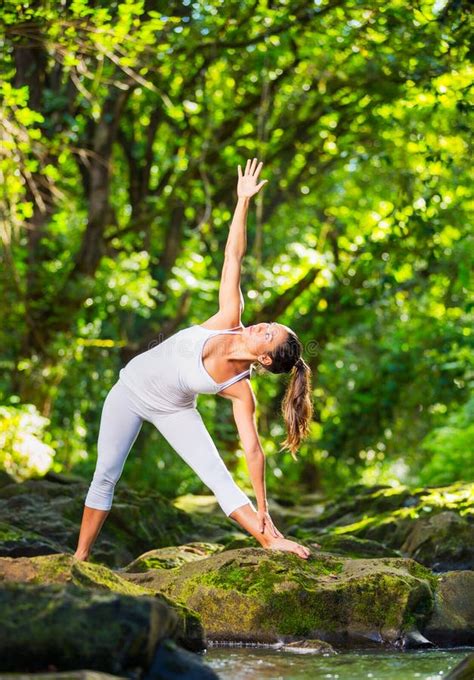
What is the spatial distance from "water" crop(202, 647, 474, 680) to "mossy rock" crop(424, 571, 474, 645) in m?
0.23

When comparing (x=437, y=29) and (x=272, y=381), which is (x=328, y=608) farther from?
(x=272, y=381)

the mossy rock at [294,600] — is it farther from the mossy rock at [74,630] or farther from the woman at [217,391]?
the mossy rock at [74,630]

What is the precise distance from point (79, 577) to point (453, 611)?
101 inches

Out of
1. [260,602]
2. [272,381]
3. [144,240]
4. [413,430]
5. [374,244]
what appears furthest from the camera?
[413,430]

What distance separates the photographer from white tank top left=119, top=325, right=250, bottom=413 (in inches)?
270

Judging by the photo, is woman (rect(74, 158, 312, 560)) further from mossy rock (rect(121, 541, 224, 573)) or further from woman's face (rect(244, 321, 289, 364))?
mossy rock (rect(121, 541, 224, 573))

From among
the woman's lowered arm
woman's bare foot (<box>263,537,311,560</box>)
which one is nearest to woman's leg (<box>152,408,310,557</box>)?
the woman's lowered arm

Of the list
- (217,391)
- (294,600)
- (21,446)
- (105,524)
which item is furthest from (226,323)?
Answer: (21,446)

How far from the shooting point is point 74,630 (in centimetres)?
472

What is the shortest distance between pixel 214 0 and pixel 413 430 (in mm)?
10655

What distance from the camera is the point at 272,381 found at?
803 inches

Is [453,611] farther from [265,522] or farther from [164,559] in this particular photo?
[164,559]

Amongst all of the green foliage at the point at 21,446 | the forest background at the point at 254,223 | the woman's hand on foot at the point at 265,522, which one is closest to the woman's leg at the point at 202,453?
the woman's hand on foot at the point at 265,522

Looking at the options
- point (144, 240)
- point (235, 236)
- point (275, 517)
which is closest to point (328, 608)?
point (235, 236)
